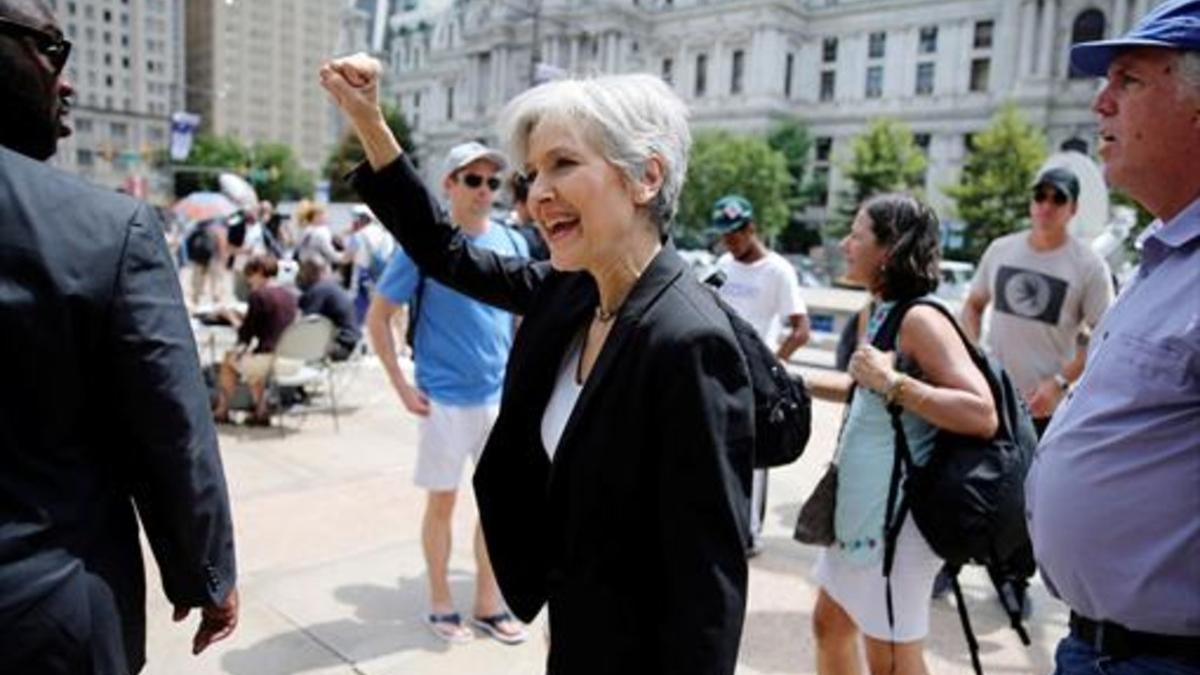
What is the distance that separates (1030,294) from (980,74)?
67.6m

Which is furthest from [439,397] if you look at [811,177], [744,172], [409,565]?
[811,177]

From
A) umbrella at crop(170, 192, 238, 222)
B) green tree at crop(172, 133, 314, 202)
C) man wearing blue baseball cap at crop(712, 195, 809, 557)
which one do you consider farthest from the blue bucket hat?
green tree at crop(172, 133, 314, 202)

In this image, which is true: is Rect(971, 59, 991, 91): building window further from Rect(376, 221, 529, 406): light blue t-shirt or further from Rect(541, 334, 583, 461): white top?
Rect(541, 334, 583, 461): white top

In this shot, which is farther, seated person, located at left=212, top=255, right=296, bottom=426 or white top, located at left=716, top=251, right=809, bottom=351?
seated person, located at left=212, top=255, right=296, bottom=426

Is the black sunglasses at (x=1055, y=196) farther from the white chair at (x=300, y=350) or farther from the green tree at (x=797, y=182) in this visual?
the green tree at (x=797, y=182)

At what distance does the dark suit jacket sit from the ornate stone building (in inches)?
2196

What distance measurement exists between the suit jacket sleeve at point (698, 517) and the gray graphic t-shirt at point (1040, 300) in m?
3.42

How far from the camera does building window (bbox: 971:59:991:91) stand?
209ft

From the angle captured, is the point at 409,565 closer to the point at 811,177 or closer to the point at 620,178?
the point at 620,178

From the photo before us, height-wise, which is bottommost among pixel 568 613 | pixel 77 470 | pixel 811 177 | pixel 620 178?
pixel 568 613

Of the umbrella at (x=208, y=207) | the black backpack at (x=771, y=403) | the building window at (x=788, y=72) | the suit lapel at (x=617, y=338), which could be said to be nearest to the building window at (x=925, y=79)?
the building window at (x=788, y=72)

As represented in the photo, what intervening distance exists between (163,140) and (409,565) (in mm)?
81778

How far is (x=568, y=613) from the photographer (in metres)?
1.76

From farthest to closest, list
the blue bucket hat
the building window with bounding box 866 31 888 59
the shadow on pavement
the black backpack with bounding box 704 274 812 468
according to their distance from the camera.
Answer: the building window with bounding box 866 31 888 59 → the blue bucket hat → the shadow on pavement → the black backpack with bounding box 704 274 812 468
